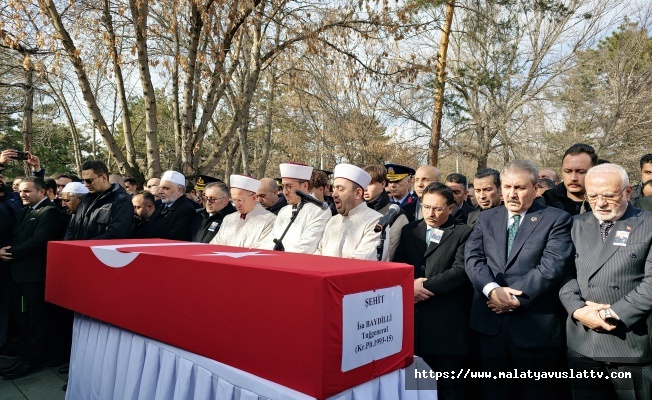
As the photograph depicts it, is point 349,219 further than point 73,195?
No

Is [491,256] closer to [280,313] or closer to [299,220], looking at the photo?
[299,220]

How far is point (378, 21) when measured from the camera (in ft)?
31.9

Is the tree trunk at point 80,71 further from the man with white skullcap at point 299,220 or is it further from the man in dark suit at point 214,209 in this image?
the man with white skullcap at point 299,220

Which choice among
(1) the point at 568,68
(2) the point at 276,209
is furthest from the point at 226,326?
(1) the point at 568,68

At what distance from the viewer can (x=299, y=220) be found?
164 inches

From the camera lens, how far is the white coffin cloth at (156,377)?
7.09ft

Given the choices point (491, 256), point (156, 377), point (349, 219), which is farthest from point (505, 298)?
point (156, 377)

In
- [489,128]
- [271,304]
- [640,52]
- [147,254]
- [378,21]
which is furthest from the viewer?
[489,128]

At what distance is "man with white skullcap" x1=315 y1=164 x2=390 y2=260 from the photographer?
11.8ft

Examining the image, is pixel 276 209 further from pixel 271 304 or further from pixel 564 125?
pixel 564 125

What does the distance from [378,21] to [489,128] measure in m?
12.3

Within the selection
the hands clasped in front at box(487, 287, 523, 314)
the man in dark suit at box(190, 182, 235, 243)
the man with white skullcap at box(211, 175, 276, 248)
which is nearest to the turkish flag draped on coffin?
the hands clasped in front at box(487, 287, 523, 314)

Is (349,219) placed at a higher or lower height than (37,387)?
higher

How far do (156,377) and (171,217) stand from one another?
335 cm
